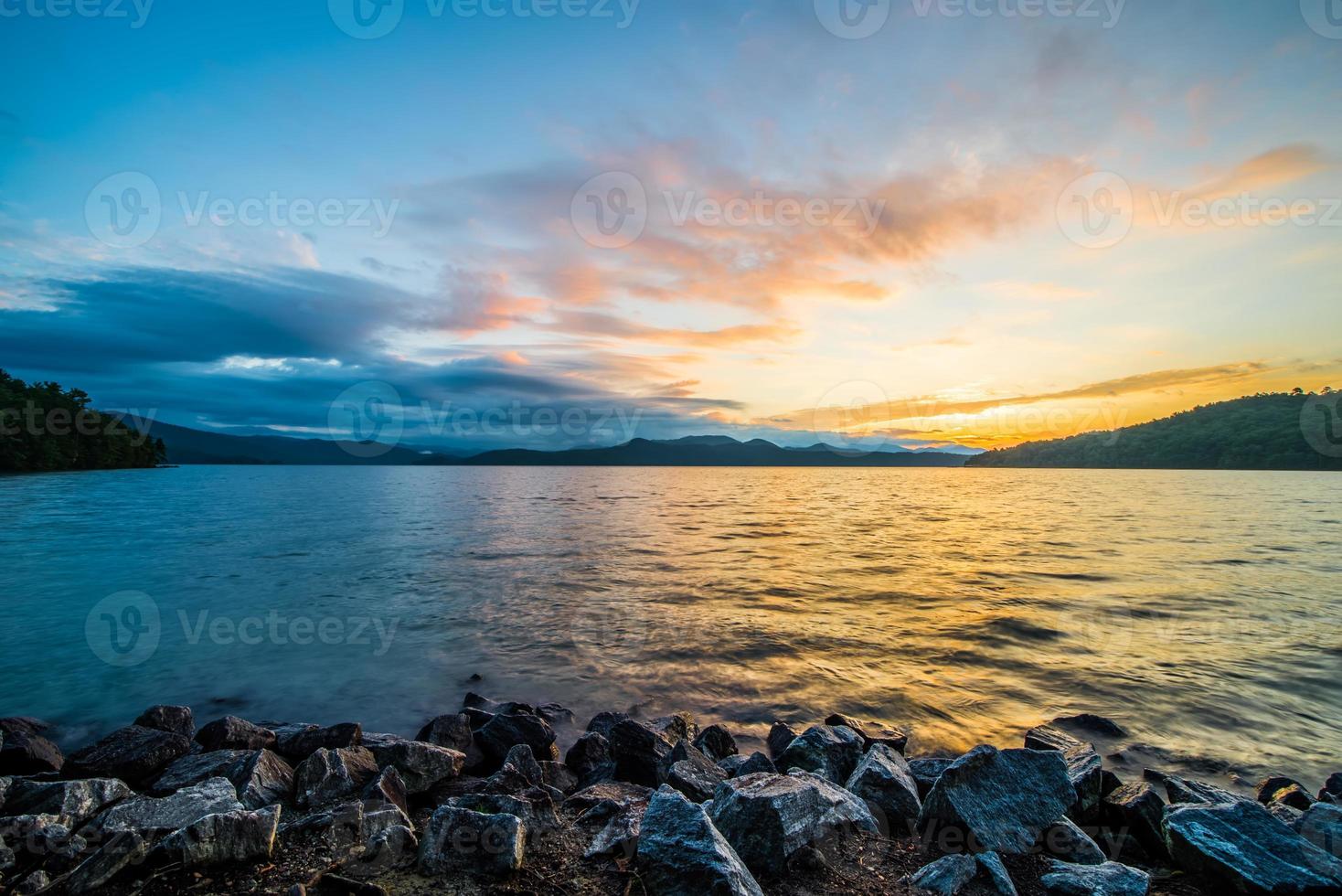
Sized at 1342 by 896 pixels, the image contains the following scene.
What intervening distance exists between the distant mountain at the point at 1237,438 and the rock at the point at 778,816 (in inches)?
8420

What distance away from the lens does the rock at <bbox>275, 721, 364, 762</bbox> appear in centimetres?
719

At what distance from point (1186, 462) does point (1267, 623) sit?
673ft

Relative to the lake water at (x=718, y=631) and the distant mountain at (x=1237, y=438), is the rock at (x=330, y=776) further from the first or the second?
the distant mountain at (x=1237, y=438)

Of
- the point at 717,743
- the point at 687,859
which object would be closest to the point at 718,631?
the point at 717,743

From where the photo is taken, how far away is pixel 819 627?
14.9 metres

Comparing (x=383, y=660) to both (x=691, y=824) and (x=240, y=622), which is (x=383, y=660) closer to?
(x=240, y=622)

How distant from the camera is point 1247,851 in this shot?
4527 mm

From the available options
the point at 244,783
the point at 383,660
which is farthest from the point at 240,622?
the point at 244,783

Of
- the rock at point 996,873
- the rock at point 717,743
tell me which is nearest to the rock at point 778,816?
the rock at point 996,873

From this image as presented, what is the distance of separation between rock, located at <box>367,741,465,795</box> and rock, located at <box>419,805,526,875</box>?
231 centimetres
